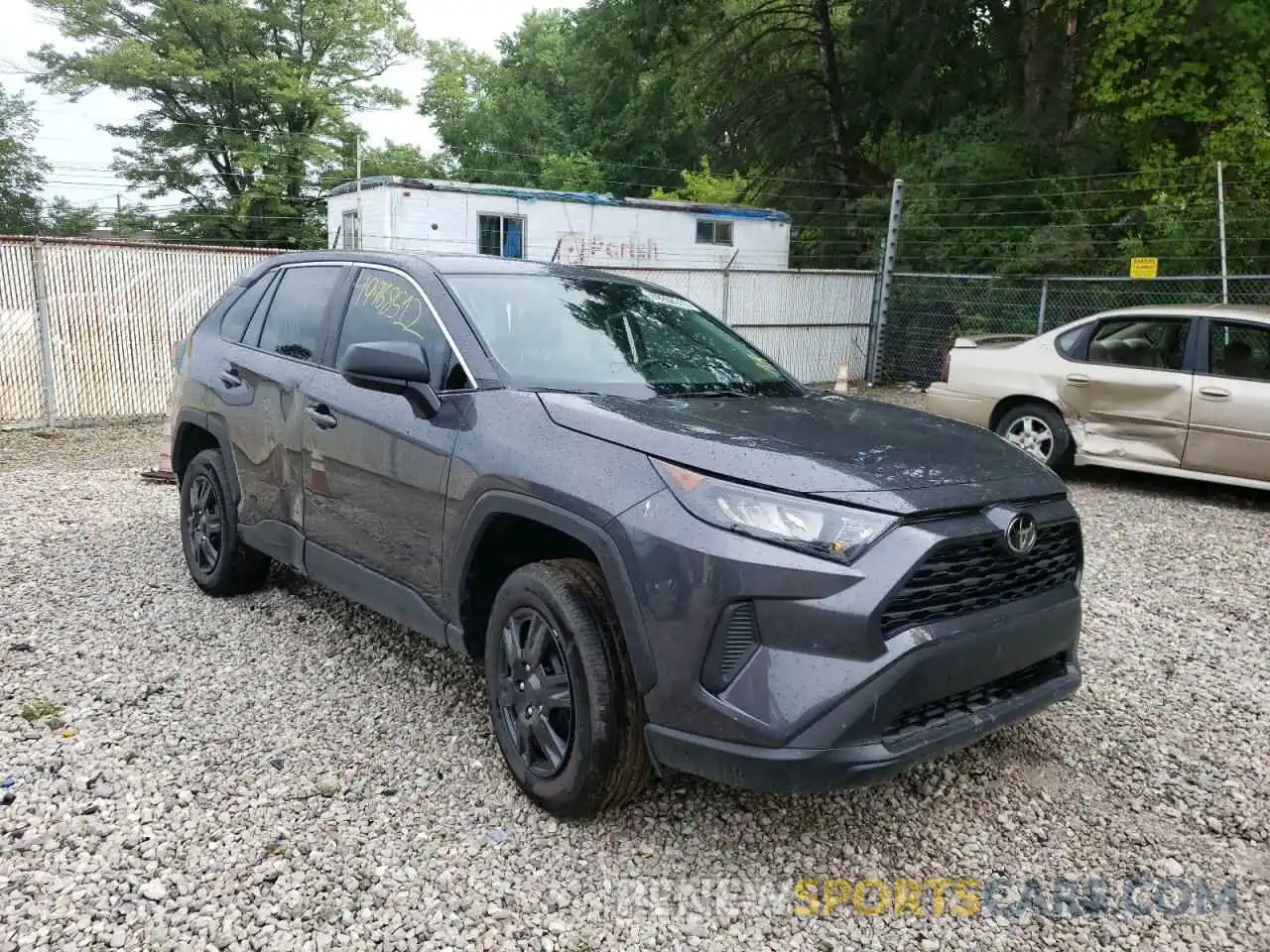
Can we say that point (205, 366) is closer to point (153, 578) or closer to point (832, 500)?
point (153, 578)

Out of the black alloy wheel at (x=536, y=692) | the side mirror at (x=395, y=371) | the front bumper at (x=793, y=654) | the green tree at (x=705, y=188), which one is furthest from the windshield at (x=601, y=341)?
the green tree at (x=705, y=188)

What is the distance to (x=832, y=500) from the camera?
2.51m

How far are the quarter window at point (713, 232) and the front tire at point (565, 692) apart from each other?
18614 mm

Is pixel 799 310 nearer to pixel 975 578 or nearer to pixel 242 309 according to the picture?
pixel 242 309

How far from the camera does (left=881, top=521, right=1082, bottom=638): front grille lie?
250 centimetres

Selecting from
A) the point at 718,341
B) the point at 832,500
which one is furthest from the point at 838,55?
the point at 832,500

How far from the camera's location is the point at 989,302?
14336mm

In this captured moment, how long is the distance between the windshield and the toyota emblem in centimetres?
119

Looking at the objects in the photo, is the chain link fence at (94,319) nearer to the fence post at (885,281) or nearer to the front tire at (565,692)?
the front tire at (565,692)

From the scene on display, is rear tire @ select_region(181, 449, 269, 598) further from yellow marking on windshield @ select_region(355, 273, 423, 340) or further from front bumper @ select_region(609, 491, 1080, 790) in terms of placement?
front bumper @ select_region(609, 491, 1080, 790)

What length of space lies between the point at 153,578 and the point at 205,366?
125 cm

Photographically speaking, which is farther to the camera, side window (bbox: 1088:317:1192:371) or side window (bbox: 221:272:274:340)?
side window (bbox: 1088:317:1192:371)

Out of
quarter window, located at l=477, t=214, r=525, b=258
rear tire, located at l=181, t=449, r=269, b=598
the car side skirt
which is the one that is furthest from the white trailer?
rear tire, located at l=181, t=449, r=269, b=598

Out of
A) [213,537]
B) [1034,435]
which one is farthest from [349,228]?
[213,537]
